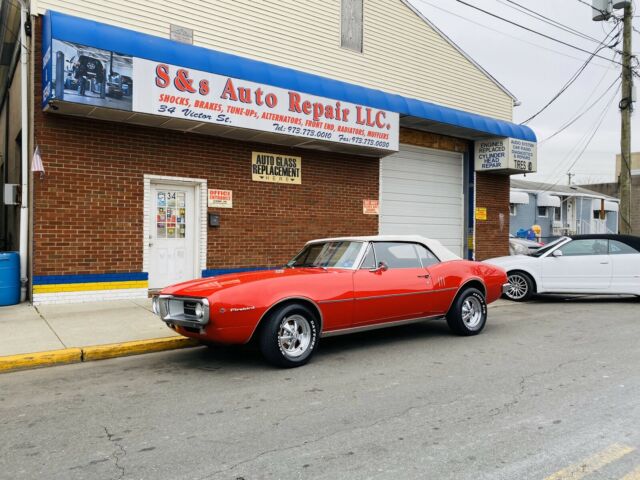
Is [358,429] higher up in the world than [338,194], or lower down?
lower down

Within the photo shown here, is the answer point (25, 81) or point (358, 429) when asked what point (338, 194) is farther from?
point (358, 429)

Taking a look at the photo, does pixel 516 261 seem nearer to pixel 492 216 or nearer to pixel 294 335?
pixel 492 216

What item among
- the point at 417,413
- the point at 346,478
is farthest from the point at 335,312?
the point at 346,478

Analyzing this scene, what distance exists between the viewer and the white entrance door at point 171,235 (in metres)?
10.6

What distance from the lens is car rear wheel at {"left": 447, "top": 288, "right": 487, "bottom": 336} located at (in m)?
7.59

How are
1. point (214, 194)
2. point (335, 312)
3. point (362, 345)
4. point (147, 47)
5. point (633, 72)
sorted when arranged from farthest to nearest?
point (633, 72)
point (214, 194)
point (147, 47)
point (362, 345)
point (335, 312)

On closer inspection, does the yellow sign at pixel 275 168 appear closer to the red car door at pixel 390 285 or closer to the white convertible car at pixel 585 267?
the white convertible car at pixel 585 267

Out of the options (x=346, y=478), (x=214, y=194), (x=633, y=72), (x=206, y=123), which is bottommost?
(x=346, y=478)

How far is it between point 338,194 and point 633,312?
6.65 m

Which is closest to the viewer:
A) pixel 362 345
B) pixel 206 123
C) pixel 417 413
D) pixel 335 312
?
pixel 417 413

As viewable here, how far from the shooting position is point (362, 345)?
7.13 m

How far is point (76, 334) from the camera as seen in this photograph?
7.20 m

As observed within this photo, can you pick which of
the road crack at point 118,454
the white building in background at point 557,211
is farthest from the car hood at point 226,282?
the white building in background at point 557,211

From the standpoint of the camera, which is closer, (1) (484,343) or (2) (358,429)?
(2) (358,429)
